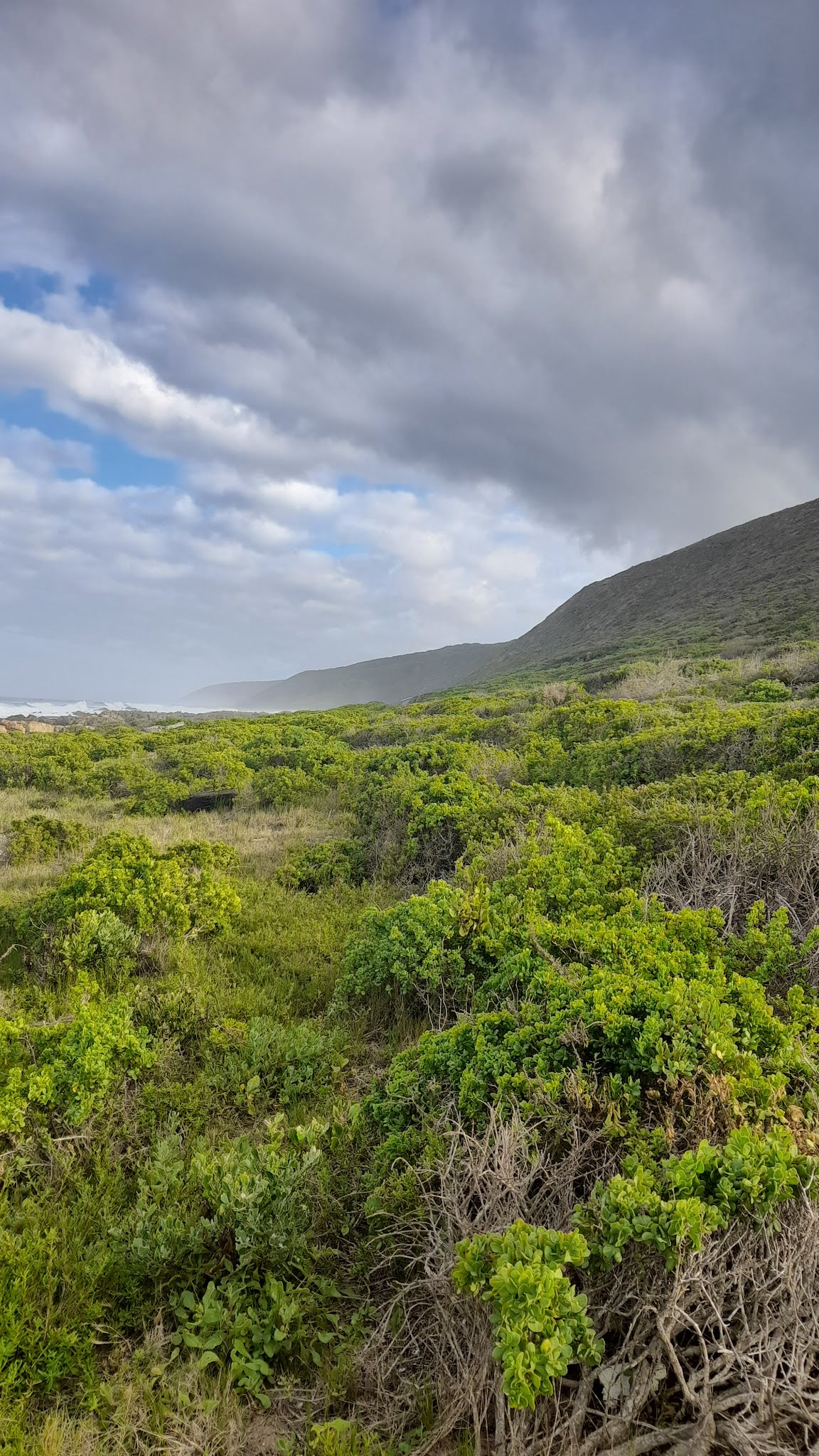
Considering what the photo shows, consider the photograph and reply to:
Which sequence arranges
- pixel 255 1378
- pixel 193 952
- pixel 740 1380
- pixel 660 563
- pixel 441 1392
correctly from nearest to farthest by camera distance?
1. pixel 740 1380
2. pixel 441 1392
3. pixel 255 1378
4. pixel 193 952
5. pixel 660 563

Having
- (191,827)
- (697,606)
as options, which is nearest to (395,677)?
(697,606)

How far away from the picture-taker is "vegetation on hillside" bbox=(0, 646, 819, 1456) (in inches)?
83.7

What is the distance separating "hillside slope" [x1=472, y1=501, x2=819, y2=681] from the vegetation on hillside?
2229cm

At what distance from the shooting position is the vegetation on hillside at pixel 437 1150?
2125 millimetres

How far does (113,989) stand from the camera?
5352 millimetres

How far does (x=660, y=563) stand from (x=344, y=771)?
58.1m

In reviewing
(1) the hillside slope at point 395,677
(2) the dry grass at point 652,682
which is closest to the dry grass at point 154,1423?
(2) the dry grass at point 652,682

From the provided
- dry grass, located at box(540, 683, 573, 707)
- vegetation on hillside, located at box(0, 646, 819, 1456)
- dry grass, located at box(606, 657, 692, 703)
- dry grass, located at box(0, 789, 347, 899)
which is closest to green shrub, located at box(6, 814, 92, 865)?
dry grass, located at box(0, 789, 347, 899)

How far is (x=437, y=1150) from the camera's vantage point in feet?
9.82

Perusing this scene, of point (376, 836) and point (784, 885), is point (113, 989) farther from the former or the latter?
point (784, 885)

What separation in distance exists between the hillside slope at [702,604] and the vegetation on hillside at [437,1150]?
22293 millimetres

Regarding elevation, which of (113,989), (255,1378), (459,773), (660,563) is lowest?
(255,1378)

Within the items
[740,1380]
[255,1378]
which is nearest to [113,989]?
[255,1378]

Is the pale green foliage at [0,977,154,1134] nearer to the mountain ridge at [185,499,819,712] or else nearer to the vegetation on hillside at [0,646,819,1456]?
the vegetation on hillside at [0,646,819,1456]
